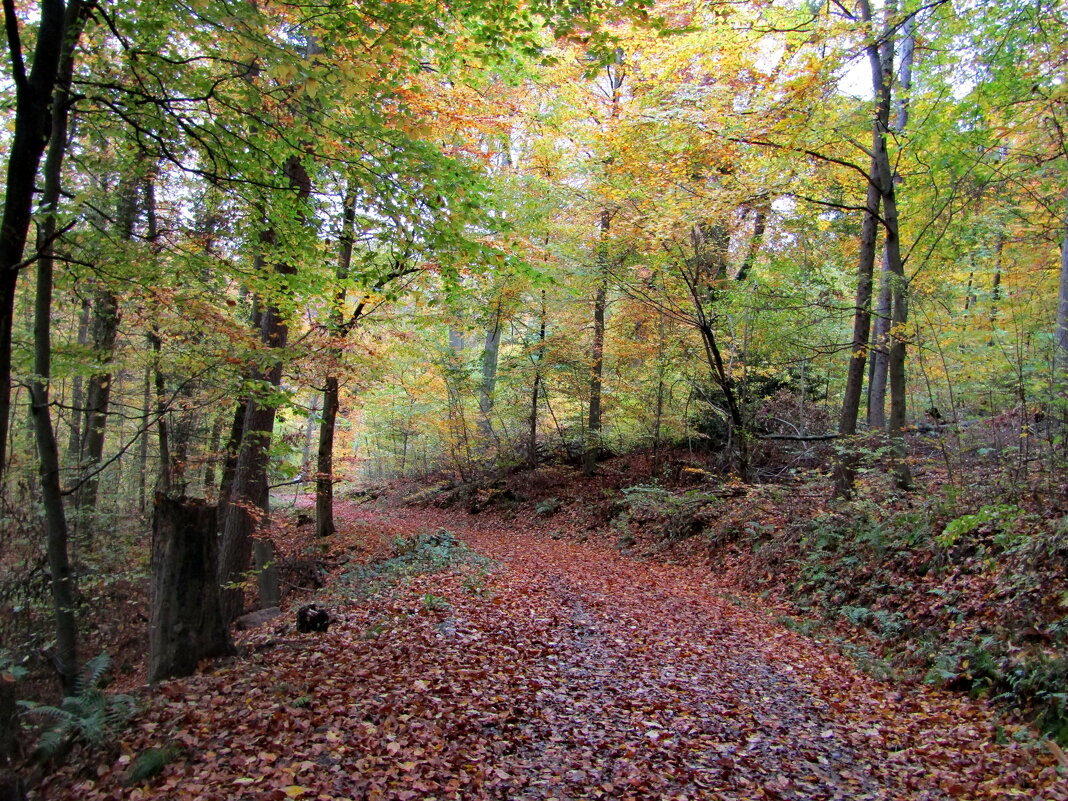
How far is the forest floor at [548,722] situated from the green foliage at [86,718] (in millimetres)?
119

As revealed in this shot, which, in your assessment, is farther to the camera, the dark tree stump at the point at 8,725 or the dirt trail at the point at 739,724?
the dirt trail at the point at 739,724

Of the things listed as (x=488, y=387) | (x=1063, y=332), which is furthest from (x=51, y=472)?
(x=488, y=387)

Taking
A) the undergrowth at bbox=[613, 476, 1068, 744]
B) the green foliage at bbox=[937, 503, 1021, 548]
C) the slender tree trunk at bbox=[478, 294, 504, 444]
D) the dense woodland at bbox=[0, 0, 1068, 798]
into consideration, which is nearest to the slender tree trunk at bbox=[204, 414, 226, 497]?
the dense woodland at bbox=[0, 0, 1068, 798]

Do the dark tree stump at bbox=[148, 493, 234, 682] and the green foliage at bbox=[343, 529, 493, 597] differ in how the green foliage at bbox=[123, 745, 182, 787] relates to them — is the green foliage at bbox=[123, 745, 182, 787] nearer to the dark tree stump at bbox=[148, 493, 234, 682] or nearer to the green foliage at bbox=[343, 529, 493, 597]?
the dark tree stump at bbox=[148, 493, 234, 682]

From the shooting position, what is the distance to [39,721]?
5.46 metres

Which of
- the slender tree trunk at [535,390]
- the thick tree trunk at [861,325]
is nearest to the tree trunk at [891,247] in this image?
the thick tree trunk at [861,325]

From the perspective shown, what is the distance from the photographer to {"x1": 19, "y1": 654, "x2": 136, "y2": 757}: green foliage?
3.88m

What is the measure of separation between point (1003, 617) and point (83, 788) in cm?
755

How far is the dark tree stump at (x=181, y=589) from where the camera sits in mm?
5348

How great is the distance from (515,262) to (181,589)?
4.32 m

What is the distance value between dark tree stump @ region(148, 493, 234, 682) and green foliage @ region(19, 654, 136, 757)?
2.75 feet

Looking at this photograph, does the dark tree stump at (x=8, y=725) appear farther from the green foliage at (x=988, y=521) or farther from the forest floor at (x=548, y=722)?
the green foliage at (x=988, y=521)

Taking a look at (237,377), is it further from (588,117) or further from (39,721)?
(588,117)

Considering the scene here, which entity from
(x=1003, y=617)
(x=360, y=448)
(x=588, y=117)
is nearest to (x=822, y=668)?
(x=1003, y=617)
